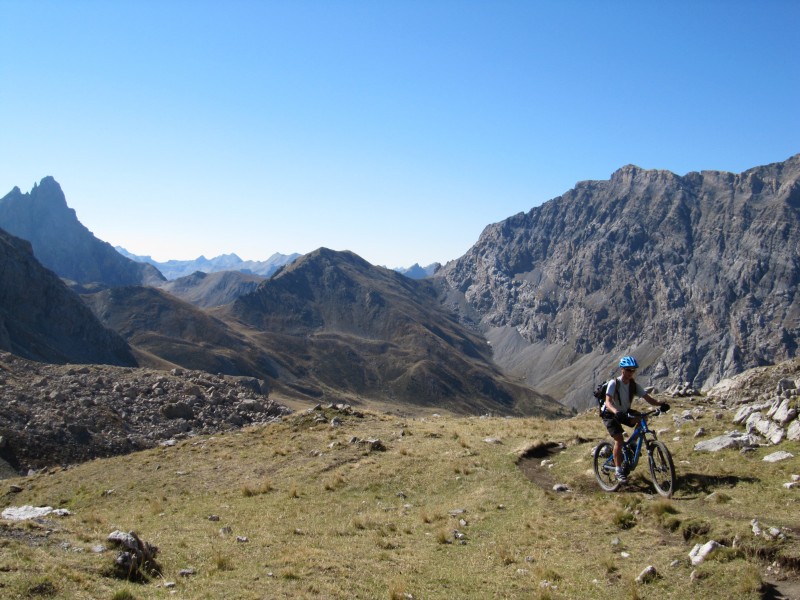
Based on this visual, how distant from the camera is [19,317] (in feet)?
425

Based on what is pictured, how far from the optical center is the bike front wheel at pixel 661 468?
14195 mm

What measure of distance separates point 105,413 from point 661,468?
42.1m

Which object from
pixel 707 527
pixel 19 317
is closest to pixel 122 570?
pixel 707 527

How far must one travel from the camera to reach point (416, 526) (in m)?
15.4

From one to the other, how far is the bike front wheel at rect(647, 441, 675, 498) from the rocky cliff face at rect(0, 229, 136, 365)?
127285 millimetres

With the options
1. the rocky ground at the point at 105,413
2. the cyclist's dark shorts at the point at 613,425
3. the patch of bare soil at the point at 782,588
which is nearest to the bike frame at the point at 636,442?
the cyclist's dark shorts at the point at 613,425

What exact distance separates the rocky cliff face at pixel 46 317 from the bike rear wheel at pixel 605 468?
411 feet

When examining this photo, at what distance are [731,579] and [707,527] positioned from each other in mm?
1999

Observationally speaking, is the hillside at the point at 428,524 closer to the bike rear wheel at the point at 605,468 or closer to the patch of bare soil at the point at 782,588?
the patch of bare soil at the point at 782,588

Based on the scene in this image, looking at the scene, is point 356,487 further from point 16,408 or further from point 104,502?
point 16,408

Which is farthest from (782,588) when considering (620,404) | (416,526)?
(416,526)

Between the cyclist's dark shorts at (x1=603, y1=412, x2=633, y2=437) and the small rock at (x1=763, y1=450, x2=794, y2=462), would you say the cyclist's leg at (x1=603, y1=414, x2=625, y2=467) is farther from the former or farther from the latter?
the small rock at (x1=763, y1=450, x2=794, y2=462)

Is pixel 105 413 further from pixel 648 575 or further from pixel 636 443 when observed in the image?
pixel 648 575

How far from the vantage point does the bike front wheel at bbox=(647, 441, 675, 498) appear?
46.6 feet
